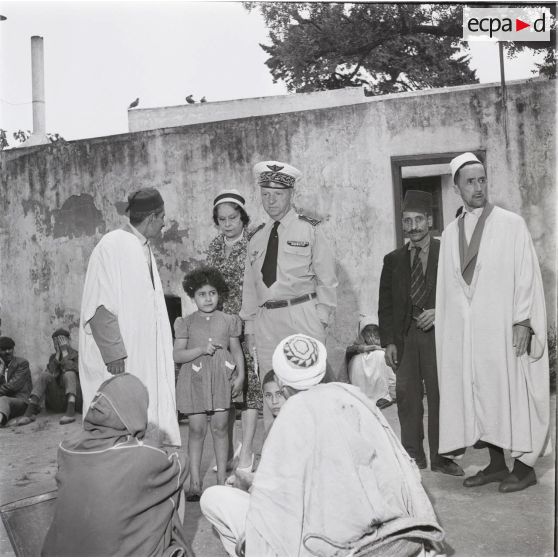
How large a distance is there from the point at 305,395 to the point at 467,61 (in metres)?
6.68

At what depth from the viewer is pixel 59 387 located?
7.95 meters

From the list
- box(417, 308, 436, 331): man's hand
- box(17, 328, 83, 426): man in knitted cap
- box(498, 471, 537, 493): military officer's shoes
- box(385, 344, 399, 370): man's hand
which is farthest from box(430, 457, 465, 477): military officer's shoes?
box(17, 328, 83, 426): man in knitted cap

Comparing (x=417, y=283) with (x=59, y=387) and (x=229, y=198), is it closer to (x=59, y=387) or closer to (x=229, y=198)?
(x=229, y=198)

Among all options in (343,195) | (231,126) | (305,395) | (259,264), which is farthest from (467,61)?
(305,395)

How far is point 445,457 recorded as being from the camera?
16.1ft

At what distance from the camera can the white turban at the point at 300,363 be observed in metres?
2.76

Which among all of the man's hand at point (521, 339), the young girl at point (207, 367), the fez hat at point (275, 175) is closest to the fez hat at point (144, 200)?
the young girl at point (207, 367)

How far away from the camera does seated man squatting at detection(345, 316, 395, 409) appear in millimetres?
7312

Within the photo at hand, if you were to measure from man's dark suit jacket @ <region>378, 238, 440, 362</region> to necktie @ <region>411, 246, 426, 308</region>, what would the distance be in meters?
0.03

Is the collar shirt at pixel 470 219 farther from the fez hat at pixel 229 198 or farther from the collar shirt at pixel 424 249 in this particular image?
the fez hat at pixel 229 198

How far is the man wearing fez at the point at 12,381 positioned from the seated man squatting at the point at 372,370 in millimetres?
3482

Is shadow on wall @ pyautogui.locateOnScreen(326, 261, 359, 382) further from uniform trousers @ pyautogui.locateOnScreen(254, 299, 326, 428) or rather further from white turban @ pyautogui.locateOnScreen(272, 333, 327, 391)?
white turban @ pyautogui.locateOnScreen(272, 333, 327, 391)

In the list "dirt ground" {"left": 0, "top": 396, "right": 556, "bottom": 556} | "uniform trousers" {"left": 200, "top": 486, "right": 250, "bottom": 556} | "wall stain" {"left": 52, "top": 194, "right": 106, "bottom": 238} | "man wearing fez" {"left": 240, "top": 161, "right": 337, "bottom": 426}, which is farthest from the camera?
"wall stain" {"left": 52, "top": 194, "right": 106, "bottom": 238}

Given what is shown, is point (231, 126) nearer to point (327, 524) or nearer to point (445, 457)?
point (445, 457)
